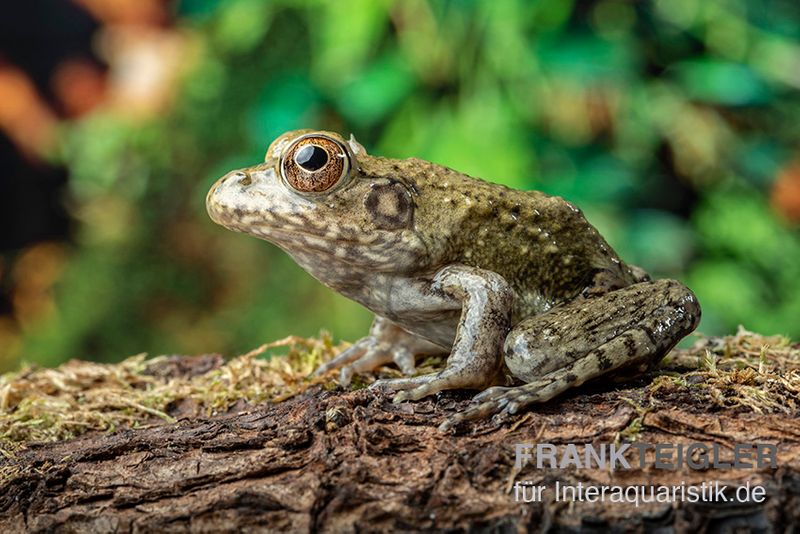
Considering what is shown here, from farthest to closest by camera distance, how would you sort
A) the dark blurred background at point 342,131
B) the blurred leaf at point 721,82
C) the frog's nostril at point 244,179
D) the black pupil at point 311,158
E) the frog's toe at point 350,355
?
the blurred leaf at point 721,82, the dark blurred background at point 342,131, the frog's toe at point 350,355, the frog's nostril at point 244,179, the black pupil at point 311,158

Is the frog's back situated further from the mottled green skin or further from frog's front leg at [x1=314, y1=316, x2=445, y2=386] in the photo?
frog's front leg at [x1=314, y1=316, x2=445, y2=386]

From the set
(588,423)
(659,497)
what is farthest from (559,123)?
(659,497)

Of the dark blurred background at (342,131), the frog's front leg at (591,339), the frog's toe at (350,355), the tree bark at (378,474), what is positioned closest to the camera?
the tree bark at (378,474)

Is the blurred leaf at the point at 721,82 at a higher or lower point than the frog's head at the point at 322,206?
higher

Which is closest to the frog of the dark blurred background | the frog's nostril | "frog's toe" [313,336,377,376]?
the frog's nostril

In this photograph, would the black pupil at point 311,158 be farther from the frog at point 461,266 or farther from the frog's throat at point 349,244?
the frog's throat at point 349,244

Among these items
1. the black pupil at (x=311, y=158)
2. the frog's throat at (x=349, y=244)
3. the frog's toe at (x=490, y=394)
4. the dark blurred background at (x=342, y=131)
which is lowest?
the frog's toe at (x=490, y=394)

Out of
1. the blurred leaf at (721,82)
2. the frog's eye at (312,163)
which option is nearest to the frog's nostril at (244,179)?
the frog's eye at (312,163)

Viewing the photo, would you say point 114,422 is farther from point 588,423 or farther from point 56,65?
point 56,65
